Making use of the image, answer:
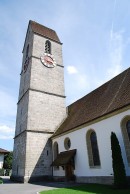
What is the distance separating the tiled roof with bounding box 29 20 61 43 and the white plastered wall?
65.0ft

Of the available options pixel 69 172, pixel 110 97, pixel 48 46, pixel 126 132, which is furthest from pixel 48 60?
pixel 126 132

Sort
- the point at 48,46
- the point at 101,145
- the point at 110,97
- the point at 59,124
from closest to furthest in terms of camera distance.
Answer: 1. the point at 101,145
2. the point at 110,97
3. the point at 59,124
4. the point at 48,46

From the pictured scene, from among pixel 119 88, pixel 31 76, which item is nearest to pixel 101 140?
pixel 119 88

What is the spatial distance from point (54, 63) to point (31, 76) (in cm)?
544

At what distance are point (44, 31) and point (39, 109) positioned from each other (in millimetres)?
16048

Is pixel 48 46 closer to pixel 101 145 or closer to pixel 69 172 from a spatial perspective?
pixel 69 172

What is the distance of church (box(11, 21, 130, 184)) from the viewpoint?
14.6 metres

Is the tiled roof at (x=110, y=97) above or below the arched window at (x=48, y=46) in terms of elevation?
below

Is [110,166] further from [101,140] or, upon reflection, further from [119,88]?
[119,88]

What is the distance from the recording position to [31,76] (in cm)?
2569

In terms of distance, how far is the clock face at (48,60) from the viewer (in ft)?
92.3

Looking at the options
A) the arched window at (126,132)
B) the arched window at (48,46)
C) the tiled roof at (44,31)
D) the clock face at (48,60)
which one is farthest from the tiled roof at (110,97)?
the tiled roof at (44,31)

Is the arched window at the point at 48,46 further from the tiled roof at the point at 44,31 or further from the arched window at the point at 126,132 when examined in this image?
the arched window at the point at 126,132

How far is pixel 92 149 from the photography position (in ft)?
54.6
